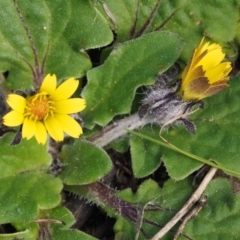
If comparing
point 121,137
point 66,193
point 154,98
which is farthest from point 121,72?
point 66,193

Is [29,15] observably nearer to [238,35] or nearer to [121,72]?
[121,72]

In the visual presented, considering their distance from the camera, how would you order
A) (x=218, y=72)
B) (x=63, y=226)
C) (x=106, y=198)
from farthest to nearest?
(x=106, y=198)
(x=63, y=226)
(x=218, y=72)

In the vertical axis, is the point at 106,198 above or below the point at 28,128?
below

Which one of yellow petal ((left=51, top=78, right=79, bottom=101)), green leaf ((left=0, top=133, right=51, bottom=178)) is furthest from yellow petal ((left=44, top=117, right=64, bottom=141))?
green leaf ((left=0, top=133, right=51, bottom=178))

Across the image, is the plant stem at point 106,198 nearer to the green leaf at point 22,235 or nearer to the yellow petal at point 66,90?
Answer: the green leaf at point 22,235

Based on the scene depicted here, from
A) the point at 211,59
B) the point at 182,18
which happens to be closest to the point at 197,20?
the point at 182,18

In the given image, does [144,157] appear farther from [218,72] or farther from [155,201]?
[218,72]
